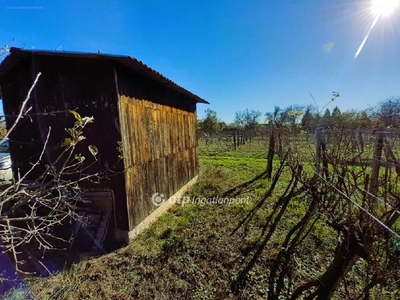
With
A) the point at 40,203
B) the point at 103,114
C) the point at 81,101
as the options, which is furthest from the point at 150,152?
the point at 40,203

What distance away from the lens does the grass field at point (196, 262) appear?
9.02ft

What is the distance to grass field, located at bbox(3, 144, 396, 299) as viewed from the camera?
108 inches

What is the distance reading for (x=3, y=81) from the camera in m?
4.39

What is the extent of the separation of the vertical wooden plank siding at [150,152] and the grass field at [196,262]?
0.66 meters

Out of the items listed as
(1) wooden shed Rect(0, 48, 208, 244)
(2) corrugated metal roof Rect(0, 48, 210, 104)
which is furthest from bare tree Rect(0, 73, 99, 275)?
(2) corrugated metal roof Rect(0, 48, 210, 104)

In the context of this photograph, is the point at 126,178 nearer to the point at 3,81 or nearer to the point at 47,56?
the point at 47,56

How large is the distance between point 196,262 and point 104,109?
2856 mm

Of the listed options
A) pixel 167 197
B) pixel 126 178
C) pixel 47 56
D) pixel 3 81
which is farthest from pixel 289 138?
pixel 3 81

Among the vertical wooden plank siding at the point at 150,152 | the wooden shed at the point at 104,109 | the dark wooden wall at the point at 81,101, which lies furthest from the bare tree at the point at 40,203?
the vertical wooden plank siding at the point at 150,152

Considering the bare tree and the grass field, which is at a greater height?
the bare tree

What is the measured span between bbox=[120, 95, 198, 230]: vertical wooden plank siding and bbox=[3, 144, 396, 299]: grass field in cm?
66

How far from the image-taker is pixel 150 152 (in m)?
4.64

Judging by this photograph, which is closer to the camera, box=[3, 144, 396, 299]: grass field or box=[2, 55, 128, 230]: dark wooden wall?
box=[3, 144, 396, 299]: grass field

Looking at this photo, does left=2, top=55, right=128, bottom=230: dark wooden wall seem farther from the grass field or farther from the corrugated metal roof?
the grass field
